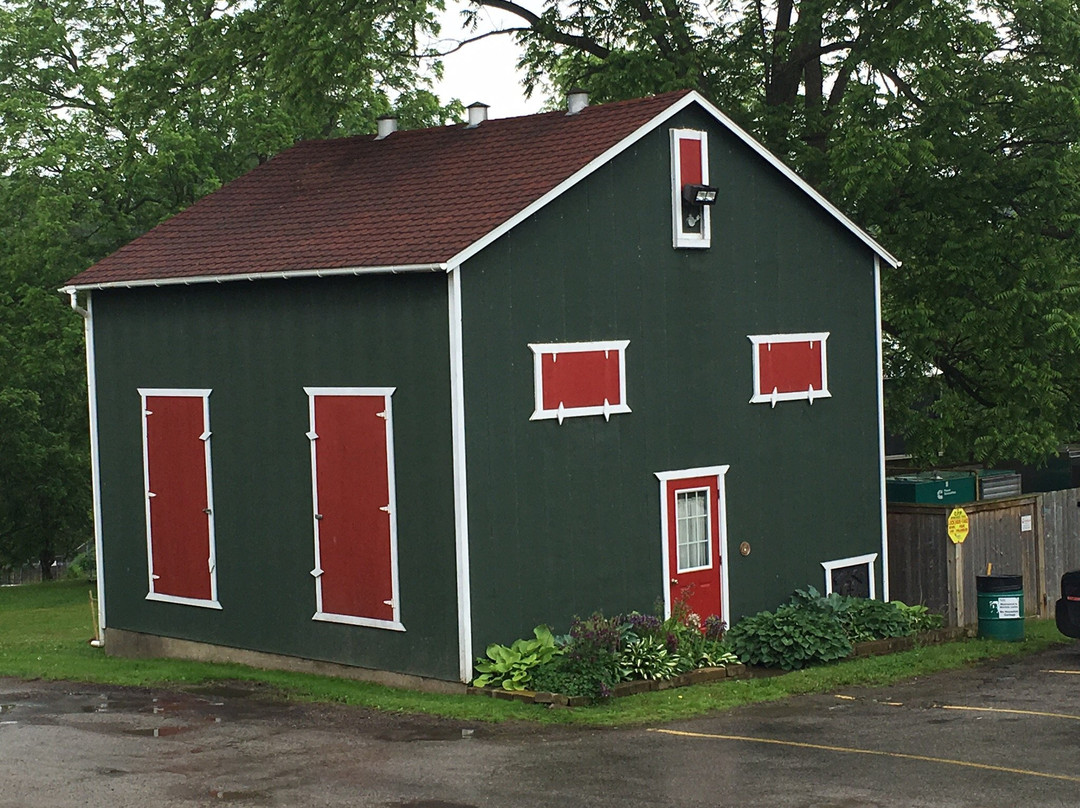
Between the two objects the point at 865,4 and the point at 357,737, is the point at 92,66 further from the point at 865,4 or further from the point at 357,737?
the point at 357,737

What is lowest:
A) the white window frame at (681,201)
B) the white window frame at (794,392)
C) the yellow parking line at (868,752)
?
the yellow parking line at (868,752)

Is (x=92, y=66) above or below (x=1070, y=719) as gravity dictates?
above

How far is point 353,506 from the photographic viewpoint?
699 inches

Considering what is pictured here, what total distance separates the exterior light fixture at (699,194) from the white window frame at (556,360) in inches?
74.8

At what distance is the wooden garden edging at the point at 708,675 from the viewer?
16125mm

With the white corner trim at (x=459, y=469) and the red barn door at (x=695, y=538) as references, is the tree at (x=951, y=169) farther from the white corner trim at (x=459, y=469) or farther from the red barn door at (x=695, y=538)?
the white corner trim at (x=459, y=469)

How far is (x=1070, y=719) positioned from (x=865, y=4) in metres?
13.8

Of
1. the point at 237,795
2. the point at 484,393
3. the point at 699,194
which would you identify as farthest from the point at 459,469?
the point at 237,795

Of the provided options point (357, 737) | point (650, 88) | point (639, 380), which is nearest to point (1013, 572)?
point (639, 380)

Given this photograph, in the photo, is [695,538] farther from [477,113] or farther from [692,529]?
[477,113]

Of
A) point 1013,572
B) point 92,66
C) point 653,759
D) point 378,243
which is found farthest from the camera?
point 92,66

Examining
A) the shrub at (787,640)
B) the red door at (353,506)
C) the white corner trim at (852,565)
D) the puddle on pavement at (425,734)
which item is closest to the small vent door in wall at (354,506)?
the red door at (353,506)

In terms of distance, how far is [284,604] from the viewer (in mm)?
18703

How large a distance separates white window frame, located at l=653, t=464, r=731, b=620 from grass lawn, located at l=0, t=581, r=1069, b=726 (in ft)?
4.72
